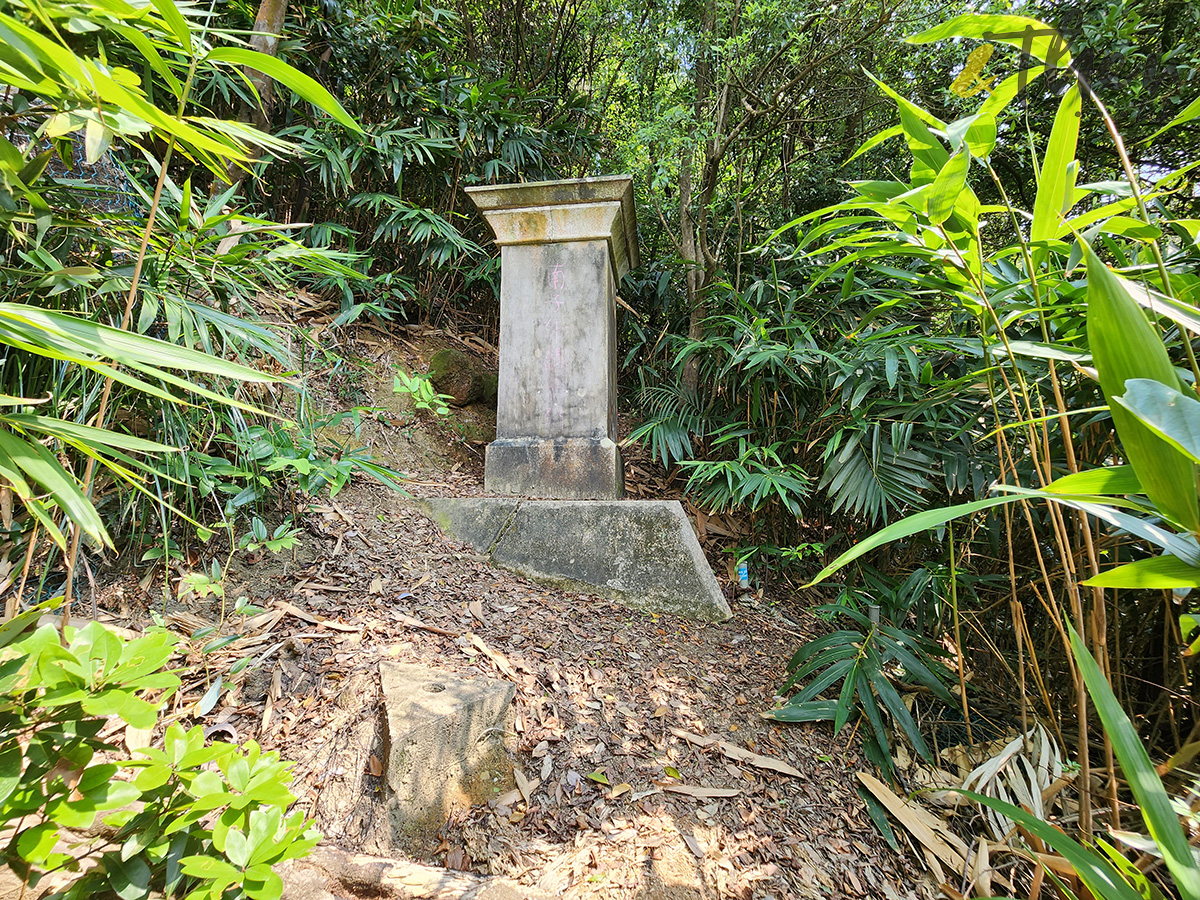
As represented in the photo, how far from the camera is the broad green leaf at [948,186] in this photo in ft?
2.30

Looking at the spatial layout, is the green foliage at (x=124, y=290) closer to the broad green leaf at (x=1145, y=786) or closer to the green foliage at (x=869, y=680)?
the broad green leaf at (x=1145, y=786)

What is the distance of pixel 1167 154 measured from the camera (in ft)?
10.6

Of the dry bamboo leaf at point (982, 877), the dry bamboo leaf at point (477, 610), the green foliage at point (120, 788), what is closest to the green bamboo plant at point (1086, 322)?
the dry bamboo leaf at point (982, 877)

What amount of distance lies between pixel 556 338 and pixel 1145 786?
234cm

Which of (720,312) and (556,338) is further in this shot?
(720,312)

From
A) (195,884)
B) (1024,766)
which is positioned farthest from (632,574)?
(195,884)

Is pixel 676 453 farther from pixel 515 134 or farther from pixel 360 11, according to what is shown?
pixel 360 11

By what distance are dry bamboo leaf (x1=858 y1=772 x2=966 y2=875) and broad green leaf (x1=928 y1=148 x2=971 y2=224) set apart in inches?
55.2

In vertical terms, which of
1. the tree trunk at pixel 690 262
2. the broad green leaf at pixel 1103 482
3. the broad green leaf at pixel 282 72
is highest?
the tree trunk at pixel 690 262

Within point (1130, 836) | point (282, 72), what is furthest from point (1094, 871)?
point (282, 72)

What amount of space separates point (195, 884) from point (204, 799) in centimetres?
14

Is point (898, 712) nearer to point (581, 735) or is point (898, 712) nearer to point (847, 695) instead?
point (847, 695)

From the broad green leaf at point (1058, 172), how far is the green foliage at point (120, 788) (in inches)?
49.6

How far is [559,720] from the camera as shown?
1521mm
